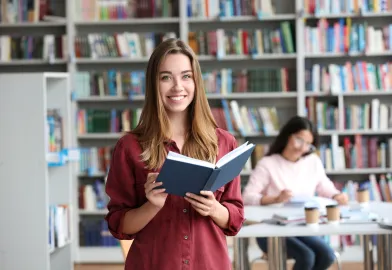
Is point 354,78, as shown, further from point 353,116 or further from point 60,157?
point 60,157

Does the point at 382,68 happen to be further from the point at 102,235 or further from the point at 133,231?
the point at 133,231

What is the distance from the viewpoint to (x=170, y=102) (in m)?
2.09

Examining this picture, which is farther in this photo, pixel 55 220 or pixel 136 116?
pixel 136 116

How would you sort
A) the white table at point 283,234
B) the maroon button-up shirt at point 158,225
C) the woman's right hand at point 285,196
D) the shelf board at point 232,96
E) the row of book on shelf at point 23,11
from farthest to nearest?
the row of book on shelf at point 23,11 < the shelf board at point 232,96 < the woman's right hand at point 285,196 < the white table at point 283,234 < the maroon button-up shirt at point 158,225

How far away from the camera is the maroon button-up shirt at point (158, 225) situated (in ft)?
6.88

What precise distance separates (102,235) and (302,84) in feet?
7.08

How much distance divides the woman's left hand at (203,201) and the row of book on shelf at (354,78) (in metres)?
4.41

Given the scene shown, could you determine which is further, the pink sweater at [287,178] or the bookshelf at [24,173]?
the pink sweater at [287,178]

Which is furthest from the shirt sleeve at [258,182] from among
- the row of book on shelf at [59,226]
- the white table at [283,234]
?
the row of book on shelf at [59,226]

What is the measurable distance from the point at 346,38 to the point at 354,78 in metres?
0.34

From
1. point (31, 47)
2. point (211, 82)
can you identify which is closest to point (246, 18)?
point (211, 82)

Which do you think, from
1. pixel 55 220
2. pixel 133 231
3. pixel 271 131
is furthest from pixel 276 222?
pixel 271 131

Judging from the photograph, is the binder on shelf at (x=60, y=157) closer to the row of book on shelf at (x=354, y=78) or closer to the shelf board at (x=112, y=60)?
the shelf board at (x=112, y=60)

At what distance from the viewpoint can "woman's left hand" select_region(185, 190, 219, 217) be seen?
1994mm
